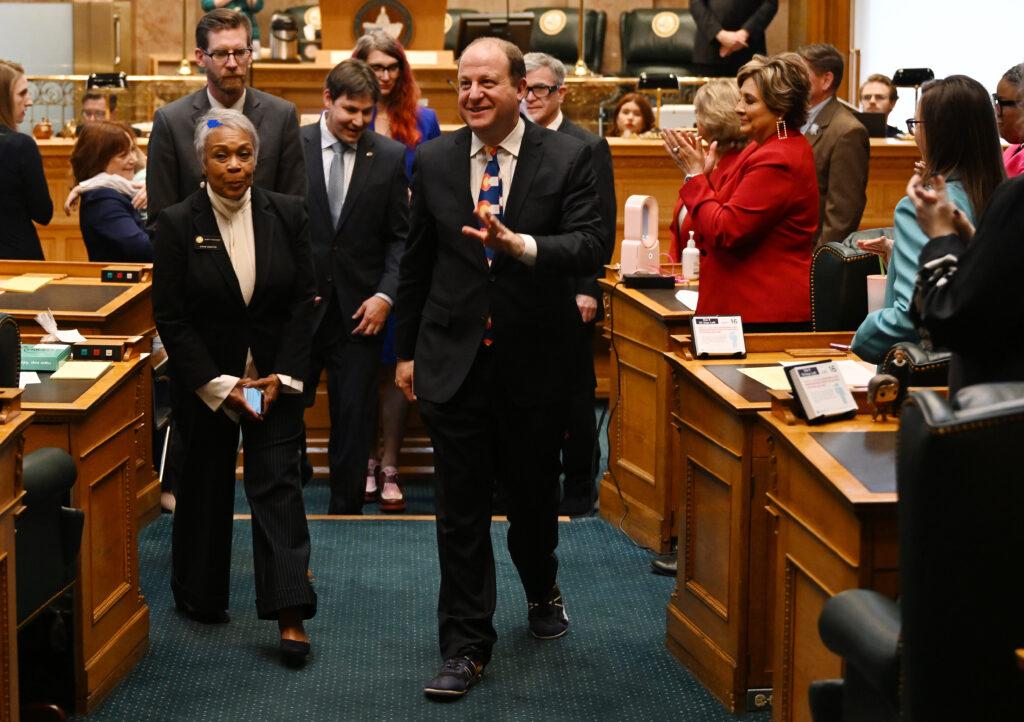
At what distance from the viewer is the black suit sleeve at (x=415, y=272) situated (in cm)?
377

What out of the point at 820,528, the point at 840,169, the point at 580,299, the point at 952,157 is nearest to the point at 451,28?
the point at 840,169

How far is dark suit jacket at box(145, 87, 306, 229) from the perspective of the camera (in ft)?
14.7

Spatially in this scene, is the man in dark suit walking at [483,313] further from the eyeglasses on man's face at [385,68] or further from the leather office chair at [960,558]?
the eyeglasses on man's face at [385,68]

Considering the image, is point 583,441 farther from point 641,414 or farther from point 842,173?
point 842,173

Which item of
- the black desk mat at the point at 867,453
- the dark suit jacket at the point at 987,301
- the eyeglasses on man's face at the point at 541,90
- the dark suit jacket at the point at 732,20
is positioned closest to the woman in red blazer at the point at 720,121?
the eyeglasses on man's face at the point at 541,90

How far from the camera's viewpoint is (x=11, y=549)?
302 cm

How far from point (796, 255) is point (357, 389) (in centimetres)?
172

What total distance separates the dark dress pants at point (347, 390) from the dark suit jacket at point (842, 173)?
169 cm

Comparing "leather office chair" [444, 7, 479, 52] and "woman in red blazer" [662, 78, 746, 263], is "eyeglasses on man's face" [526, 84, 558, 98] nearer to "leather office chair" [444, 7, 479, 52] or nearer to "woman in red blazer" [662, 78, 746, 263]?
"woman in red blazer" [662, 78, 746, 263]

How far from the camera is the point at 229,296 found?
3963mm

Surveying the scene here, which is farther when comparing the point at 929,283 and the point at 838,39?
the point at 838,39

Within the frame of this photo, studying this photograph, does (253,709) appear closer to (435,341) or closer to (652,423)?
(435,341)

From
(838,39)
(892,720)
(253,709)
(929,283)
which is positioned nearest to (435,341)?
(253,709)

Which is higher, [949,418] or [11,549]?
[949,418]
